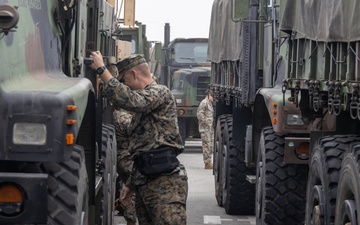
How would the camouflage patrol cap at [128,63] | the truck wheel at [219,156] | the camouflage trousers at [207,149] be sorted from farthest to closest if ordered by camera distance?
the camouflage trousers at [207,149] → the truck wheel at [219,156] → the camouflage patrol cap at [128,63]

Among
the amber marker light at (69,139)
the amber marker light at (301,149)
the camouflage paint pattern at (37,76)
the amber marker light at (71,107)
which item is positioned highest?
the camouflage paint pattern at (37,76)

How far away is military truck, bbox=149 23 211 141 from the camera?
29.4m

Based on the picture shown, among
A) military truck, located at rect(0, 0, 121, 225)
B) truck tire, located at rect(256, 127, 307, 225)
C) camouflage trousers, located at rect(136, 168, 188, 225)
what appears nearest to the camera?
military truck, located at rect(0, 0, 121, 225)

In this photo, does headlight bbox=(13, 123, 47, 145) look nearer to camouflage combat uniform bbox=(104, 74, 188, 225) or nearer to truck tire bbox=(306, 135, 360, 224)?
truck tire bbox=(306, 135, 360, 224)

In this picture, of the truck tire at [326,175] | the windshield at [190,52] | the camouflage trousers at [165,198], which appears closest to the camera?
the truck tire at [326,175]

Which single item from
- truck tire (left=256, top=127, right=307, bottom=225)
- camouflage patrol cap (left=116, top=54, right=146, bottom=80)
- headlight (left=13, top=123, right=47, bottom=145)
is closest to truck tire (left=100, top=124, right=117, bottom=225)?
camouflage patrol cap (left=116, top=54, right=146, bottom=80)

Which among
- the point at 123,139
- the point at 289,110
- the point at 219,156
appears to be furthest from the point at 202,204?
the point at 289,110

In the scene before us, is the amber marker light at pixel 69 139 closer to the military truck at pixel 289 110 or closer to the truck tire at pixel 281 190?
the military truck at pixel 289 110

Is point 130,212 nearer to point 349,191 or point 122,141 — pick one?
point 122,141

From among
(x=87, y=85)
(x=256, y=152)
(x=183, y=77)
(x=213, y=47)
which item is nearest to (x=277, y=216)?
(x=256, y=152)

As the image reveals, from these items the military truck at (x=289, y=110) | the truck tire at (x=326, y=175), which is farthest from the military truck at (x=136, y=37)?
the truck tire at (x=326, y=175)

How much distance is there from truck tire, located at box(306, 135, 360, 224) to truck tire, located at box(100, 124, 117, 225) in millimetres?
1924

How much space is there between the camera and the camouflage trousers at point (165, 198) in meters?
8.95

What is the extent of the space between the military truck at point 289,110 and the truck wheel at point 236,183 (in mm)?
12
